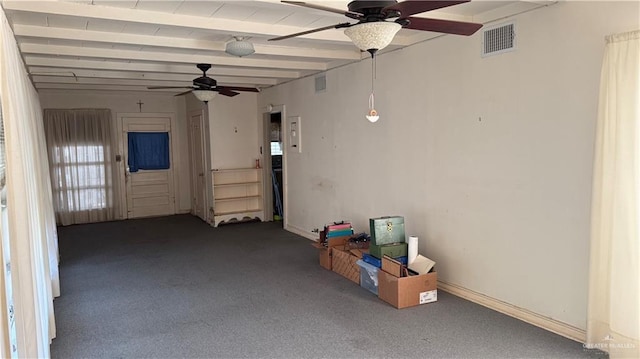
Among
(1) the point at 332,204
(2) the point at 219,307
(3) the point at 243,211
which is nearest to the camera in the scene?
(2) the point at 219,307

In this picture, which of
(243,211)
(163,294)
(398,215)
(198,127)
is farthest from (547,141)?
(198,127)

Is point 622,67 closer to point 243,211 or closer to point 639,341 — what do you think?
point 639,341

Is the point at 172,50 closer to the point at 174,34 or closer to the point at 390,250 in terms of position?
the point at 174,34

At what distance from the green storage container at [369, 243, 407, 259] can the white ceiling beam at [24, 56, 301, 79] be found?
124 inches

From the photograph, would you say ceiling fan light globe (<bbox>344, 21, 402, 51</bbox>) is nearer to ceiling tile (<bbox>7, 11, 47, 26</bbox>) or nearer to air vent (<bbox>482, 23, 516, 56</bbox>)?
air vent (<bbox>482, 23, 516, 56</bbox>)

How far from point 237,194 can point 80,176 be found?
293 cm

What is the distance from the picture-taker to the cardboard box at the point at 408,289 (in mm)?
3859

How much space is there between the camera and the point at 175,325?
11.9ft

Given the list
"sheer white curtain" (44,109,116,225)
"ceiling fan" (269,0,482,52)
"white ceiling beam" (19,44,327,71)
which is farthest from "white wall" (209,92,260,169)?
"ceiling fan" (269,0,482,52)

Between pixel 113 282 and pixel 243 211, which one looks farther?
pixel 243 211

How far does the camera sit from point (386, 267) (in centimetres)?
404

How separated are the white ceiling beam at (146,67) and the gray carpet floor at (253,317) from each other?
2.37 m

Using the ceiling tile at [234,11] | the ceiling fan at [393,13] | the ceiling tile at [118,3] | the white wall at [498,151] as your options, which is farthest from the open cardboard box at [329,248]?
the ceiling tile at [118,3]

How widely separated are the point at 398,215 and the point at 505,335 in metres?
1.79
